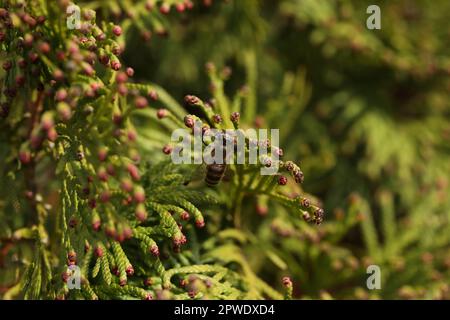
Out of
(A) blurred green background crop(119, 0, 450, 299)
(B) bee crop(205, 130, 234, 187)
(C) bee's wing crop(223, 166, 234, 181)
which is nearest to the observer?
(B) bee crop(205, 130, 234, 187)

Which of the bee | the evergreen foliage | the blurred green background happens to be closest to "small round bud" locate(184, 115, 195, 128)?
the evergreen foliage

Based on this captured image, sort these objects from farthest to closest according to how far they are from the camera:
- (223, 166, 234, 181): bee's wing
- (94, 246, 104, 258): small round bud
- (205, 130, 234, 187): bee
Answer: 1. (223, 166, 234, 181): bee's wing
2. (205, 130, 234, 187): bee
3. (94, 246, 104, 258): small round bud

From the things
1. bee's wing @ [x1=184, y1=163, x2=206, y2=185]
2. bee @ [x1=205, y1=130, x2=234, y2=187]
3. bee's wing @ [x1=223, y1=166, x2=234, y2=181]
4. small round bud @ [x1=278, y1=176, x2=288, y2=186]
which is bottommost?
small round bud @ [x1=278, y1=176, x2=288, y2=186]

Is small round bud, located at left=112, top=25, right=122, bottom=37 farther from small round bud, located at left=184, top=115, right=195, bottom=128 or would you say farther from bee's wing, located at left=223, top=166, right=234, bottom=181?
bee's wing, located at left=223, top=166, right=234, bottom=181

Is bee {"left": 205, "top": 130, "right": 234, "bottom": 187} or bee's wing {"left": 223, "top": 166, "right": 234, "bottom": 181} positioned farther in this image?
bee's wing {"left": 223, "top": 166, "right": 234, "bottom": 181}

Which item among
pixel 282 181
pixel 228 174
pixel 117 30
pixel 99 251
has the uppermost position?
pixel 117 30

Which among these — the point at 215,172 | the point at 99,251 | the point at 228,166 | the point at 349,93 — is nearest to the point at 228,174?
the point at 228,166

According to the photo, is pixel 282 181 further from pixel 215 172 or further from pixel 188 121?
pixel 188 121

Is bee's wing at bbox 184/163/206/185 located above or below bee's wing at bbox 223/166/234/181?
below

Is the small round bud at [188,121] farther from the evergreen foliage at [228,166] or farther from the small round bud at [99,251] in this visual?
the small round bud at [99,251]

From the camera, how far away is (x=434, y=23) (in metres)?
3.21

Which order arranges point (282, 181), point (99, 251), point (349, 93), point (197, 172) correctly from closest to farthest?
1. point (99, 251)
2. point (282, 181)
3. point (197, 172)
4. point (349, 93)

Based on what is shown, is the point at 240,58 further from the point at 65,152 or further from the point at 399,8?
the point at 65,152
